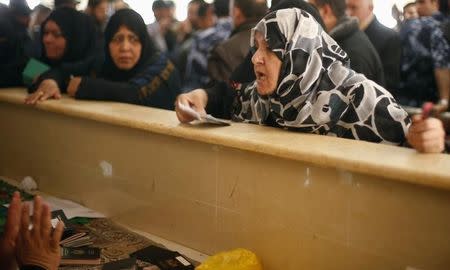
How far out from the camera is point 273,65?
1.94m

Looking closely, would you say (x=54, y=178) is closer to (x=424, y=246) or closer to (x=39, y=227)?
(x=39, y=227)

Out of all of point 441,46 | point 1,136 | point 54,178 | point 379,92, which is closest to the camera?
point 379,92

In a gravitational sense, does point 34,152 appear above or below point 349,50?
below

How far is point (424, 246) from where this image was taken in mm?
1514

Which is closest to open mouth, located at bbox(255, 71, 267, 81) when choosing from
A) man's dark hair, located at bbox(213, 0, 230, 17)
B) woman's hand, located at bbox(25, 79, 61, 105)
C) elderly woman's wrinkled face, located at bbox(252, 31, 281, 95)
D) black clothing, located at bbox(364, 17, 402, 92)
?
elderly woman's wrinkled face, located at bbox(252, 31, 281, 95)

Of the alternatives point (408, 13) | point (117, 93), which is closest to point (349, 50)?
point (117, 93)

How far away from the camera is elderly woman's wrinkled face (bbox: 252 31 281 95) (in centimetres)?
Answer: 194

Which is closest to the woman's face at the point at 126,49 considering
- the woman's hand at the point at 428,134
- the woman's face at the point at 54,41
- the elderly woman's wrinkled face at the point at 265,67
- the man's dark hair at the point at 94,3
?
the woman's face at the point at 54,41

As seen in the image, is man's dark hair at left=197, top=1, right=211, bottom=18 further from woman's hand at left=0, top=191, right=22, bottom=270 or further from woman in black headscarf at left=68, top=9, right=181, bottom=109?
woman's hand at left=0, top=191, right=22, bottom=270

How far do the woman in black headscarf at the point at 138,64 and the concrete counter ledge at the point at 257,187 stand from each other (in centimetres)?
40

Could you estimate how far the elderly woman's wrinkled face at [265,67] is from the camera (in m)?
1.94

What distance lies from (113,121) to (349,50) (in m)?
1.33

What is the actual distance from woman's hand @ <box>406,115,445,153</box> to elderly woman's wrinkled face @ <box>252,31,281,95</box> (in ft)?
1.71

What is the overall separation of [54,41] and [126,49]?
27.4 inches
